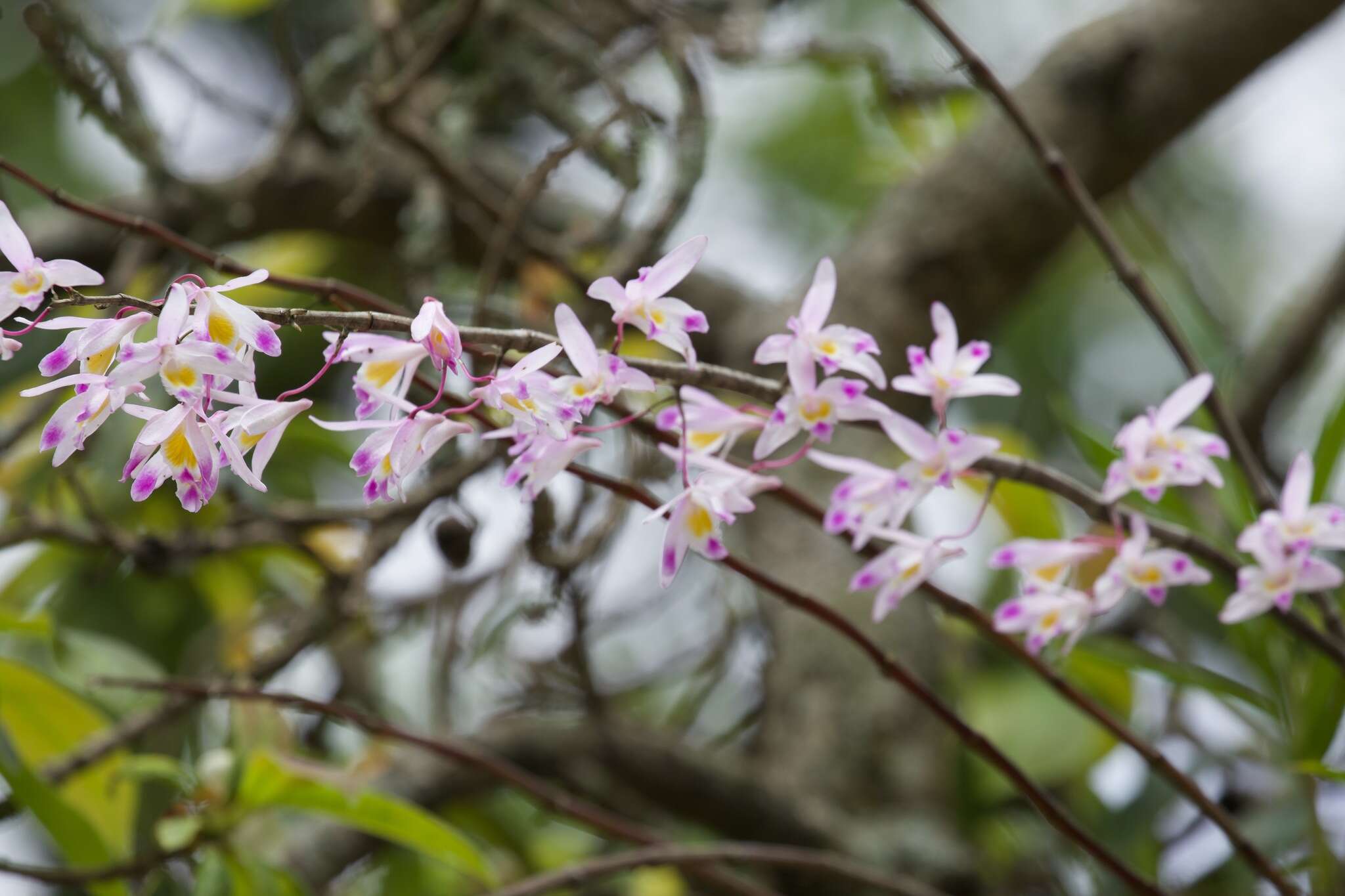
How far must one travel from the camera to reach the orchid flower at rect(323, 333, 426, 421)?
0.39m

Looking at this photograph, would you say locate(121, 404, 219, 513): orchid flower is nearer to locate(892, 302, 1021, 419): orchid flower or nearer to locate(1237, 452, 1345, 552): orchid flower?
locate(892, 302, 1021, 419): orchid flower

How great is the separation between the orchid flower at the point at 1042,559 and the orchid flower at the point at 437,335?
309 millimetres

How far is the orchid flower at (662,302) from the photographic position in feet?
1.39

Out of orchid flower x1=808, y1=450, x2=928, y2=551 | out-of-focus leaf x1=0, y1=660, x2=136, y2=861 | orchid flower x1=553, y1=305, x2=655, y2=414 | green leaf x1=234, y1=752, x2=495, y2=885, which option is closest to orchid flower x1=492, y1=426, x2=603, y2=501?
orchid flower x1=553, y1=305, x2=655, y2=414

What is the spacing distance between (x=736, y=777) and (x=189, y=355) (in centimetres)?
65

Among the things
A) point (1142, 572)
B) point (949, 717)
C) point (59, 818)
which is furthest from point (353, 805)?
point (1142, 572)

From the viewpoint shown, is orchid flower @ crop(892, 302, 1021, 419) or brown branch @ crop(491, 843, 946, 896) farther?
brown branch @ crop(491, 843, 946, 896)

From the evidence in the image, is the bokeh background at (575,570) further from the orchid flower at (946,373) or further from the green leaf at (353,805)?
the orchid flower at (946,373)

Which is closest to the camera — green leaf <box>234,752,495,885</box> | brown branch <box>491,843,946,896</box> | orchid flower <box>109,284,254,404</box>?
orchid flower <box>109,284,254,404</box>

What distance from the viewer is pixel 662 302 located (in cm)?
44

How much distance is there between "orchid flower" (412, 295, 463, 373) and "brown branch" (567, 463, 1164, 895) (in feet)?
0.46

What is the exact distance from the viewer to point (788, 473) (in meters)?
1.17

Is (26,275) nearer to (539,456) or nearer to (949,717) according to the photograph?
(539,456)

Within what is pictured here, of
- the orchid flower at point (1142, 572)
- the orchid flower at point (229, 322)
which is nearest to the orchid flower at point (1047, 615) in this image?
the orchid flower at point (1142, 572)
